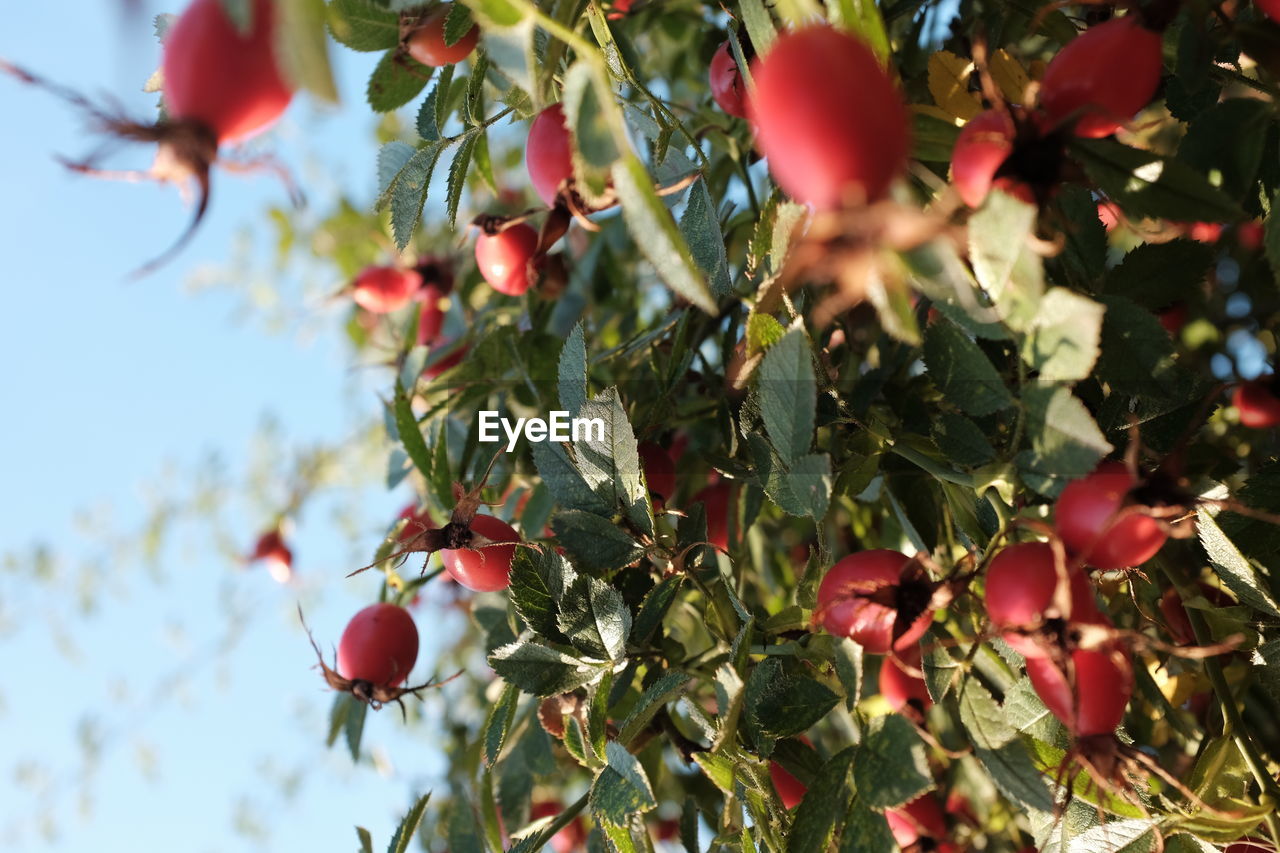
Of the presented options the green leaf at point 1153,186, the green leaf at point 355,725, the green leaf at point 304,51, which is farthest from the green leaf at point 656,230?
the green leaf at point 355,725

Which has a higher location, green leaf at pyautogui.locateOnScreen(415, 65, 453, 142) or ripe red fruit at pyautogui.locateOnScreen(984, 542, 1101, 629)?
green leaf at pyautogui.locateOnScreen(415, 65, 453, 142)

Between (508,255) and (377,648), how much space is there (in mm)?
383

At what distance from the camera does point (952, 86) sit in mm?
616

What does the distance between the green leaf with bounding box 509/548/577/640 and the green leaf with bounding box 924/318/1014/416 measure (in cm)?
28

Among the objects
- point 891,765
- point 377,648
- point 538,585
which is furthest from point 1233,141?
point 377,648

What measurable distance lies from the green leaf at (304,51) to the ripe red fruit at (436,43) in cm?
32

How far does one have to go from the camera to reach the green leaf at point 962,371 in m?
0.52

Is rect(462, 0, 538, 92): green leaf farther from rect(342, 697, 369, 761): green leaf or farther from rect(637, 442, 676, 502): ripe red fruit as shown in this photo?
rect(342, 697, 369, 761): green leaf

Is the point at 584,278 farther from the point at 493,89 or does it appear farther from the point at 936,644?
the point at 936,644

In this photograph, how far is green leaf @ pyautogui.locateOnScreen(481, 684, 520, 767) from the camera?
2.27 ft

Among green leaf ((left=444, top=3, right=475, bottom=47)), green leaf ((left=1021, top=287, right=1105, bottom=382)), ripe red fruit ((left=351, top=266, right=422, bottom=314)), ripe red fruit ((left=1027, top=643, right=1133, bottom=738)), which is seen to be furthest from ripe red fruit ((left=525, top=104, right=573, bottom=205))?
ripe red fruit ((left=351, top=266, right=422, bottom=314))

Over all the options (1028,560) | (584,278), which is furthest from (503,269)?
(1028,560)

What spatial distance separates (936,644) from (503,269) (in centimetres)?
53

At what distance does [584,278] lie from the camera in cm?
118
